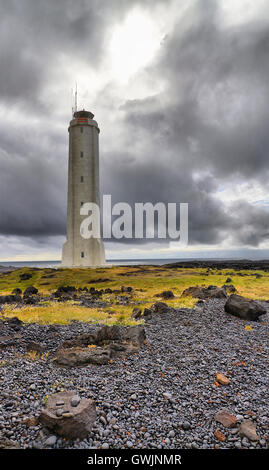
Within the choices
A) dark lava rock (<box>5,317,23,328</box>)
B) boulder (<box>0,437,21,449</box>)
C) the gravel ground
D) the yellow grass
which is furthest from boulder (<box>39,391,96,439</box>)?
the yellow grass

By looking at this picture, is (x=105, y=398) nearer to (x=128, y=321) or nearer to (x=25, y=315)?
(x=128, y=321)

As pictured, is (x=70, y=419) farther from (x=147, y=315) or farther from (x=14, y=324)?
(x=147, y=315)

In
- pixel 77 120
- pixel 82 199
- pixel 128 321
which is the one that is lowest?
pixel 128 321

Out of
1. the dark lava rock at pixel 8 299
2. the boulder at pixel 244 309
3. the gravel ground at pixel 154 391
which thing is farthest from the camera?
the dark lava rock at pixel 8 299

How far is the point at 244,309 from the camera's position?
18.9m

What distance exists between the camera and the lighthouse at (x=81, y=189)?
59.5m

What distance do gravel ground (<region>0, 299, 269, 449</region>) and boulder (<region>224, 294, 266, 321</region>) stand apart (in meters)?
4.61

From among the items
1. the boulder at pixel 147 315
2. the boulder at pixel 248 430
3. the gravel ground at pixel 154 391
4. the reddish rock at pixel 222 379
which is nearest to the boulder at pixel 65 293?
the boulder at pixel 147 315

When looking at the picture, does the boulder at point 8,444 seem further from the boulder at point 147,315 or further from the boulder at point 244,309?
the boulder at point 244,309

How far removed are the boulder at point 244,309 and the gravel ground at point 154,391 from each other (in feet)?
15.1

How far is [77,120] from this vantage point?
61938 millimetres

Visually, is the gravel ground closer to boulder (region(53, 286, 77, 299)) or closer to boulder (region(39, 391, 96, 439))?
boulder (region(39, 391, 96, 439))
